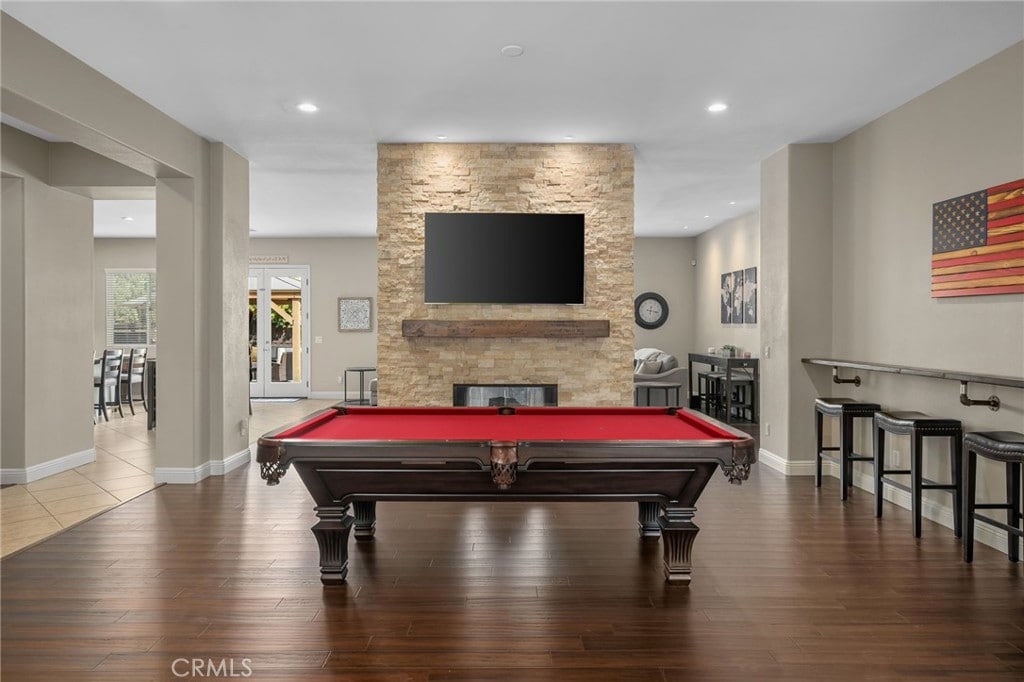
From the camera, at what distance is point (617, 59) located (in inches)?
160

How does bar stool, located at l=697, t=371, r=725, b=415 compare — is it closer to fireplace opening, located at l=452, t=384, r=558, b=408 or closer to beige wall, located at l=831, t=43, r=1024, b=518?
beige wall, located at l=831, t=43, r=1024, b=518

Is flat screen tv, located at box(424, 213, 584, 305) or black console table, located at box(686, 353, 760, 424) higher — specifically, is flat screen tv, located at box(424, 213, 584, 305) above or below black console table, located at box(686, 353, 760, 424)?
above

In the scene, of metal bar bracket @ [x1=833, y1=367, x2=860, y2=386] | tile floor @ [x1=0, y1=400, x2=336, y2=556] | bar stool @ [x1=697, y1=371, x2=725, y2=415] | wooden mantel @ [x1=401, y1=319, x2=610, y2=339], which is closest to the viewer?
tile floor @ [x1=0, y1=400, x2=336, y2=556]

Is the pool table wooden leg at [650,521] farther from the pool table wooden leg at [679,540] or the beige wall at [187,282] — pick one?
the beige wall at [187,282]

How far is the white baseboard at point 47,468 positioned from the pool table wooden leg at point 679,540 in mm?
5453

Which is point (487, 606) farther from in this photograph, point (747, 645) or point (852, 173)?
point (852, 173)

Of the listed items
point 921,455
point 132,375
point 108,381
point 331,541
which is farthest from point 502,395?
point 132,375

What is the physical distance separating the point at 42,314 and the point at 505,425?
4.81 metres

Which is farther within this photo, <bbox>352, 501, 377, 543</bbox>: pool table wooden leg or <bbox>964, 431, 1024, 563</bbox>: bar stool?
<bbox>352, 501, 377, 543</bbox>: pool table wooden leg

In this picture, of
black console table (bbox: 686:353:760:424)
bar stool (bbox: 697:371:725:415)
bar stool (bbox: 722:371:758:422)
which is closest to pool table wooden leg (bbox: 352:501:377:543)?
black console table (bbox: 686:353:760:424)

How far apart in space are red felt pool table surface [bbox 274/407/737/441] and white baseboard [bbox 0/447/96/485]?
362 centimetres

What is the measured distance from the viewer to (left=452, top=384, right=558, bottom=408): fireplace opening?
5973 millimetres

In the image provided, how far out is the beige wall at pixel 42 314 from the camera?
5.64 m

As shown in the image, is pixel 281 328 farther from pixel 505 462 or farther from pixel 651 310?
pixel 505 462
